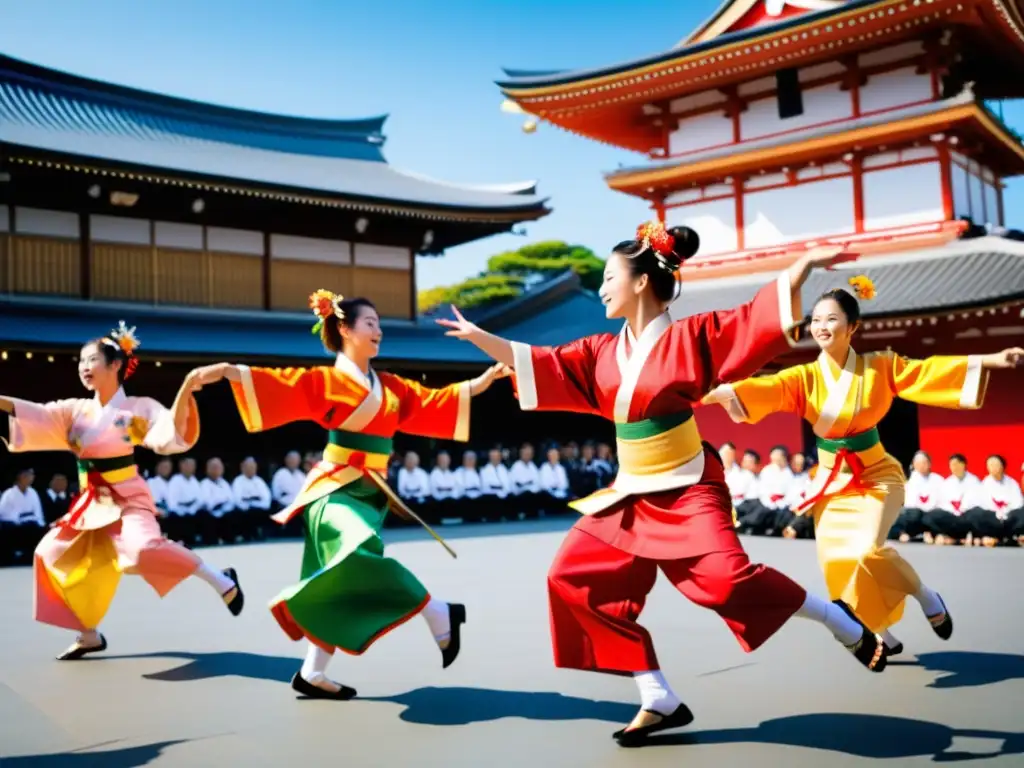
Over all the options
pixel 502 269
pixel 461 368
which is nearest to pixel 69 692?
pixel 461 368

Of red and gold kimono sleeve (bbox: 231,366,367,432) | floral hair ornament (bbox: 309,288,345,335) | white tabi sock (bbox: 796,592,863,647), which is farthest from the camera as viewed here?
floral hair ornament (bbox: 309,288,345,335)

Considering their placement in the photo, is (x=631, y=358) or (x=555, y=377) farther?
(x=555, y=377)

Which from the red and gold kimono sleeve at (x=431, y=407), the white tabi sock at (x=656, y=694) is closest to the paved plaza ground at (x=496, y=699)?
the white tabi sock at (x=656, y=694)

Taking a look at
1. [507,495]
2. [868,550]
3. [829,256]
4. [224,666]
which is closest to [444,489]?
[507,495]

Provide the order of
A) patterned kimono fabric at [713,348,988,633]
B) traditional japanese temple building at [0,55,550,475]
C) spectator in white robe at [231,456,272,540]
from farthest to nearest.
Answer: traditional japanese temple building at [0,55,550,475] → spectator in white robe at [231,456,272,540] → patterned kimono fabric at [713,348,988,633]

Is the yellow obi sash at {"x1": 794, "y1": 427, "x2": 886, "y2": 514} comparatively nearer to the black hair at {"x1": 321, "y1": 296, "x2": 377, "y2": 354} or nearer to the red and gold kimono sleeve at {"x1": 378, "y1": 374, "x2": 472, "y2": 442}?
the red and gold kimono sleeve at {"x1": 378, "y1": 374, "x2": 472, "y2": 442}

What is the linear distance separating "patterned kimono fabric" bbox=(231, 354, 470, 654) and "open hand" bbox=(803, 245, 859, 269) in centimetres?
202

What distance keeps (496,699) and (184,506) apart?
9530 mm

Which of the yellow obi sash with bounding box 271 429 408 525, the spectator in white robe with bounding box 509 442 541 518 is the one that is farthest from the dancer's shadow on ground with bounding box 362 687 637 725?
the spectator in white robe with bounding box 509 442 541 518

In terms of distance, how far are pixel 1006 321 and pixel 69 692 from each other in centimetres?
1281

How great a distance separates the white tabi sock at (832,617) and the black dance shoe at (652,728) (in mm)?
557

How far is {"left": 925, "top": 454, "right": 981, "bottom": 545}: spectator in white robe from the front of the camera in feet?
36.5

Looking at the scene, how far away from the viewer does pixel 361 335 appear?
491 cm

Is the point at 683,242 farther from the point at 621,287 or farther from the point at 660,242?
the point at 621,287
